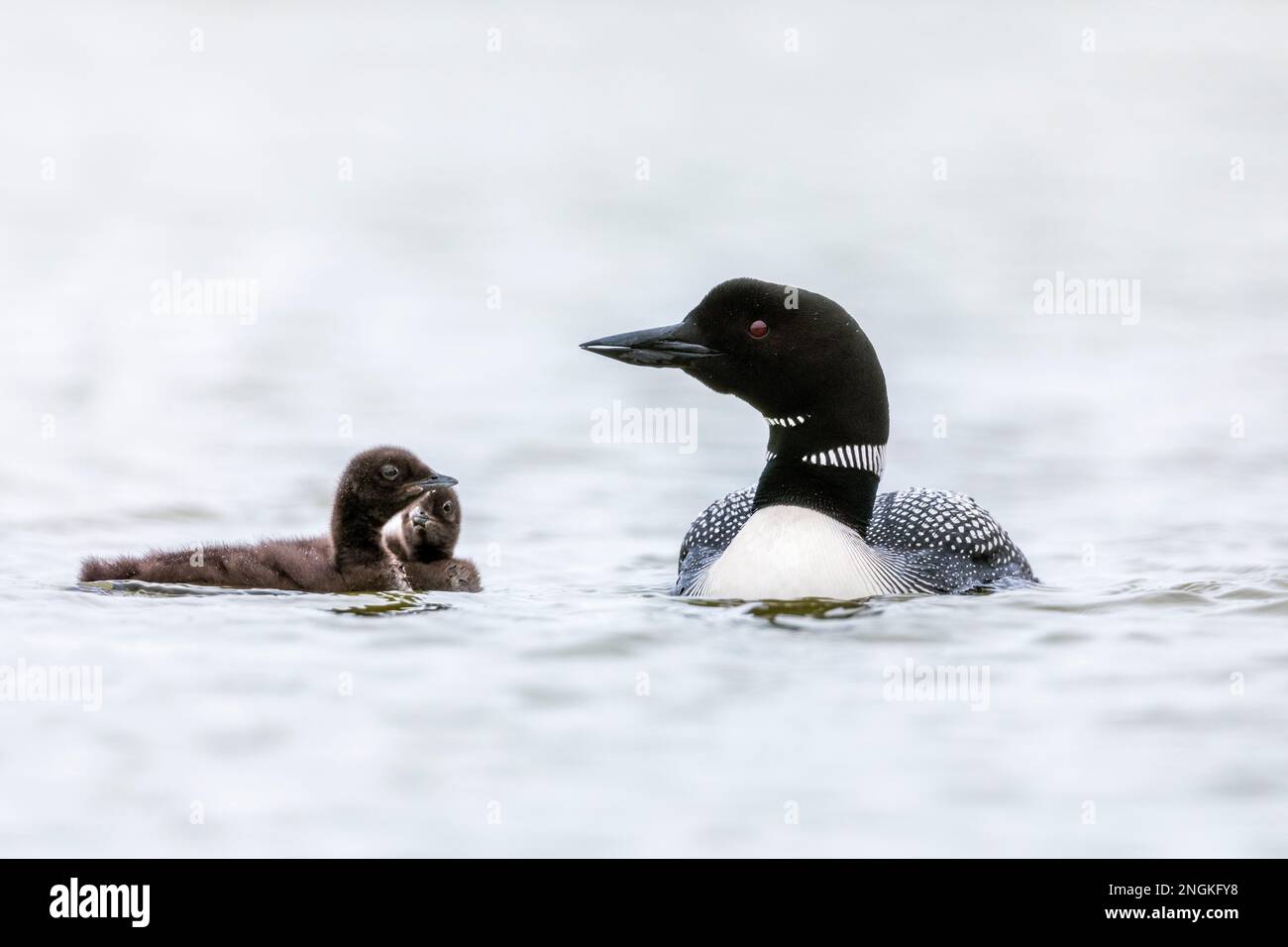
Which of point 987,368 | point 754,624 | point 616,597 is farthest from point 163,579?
point 987,368

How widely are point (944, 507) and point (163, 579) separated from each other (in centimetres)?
247

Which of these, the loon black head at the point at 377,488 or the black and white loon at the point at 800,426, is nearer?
the black and white loon at the point at 800,426

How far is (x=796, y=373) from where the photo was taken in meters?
5.88

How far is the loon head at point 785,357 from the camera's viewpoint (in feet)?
19.3

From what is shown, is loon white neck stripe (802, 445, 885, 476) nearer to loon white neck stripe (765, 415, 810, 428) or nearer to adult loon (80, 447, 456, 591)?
loon white neck stripe (765, 415, 810, 428)

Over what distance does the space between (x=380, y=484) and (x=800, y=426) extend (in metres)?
1.41

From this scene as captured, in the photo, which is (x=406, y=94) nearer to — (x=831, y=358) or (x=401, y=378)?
(x=401, y=378)

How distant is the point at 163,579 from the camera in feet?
19.7

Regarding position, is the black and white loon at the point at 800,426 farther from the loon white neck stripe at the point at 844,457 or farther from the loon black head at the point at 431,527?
the loon black head at the point at 431,527

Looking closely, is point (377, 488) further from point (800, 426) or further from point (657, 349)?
point (800, 426)

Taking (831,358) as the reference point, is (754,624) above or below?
below

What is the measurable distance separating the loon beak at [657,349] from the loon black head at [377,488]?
31.7 inches

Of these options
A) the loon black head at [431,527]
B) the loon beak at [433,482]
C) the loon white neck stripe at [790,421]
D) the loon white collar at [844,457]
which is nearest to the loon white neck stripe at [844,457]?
the loon white collar at [844,457]

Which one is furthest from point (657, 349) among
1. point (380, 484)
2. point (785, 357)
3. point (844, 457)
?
point (380, 484)
